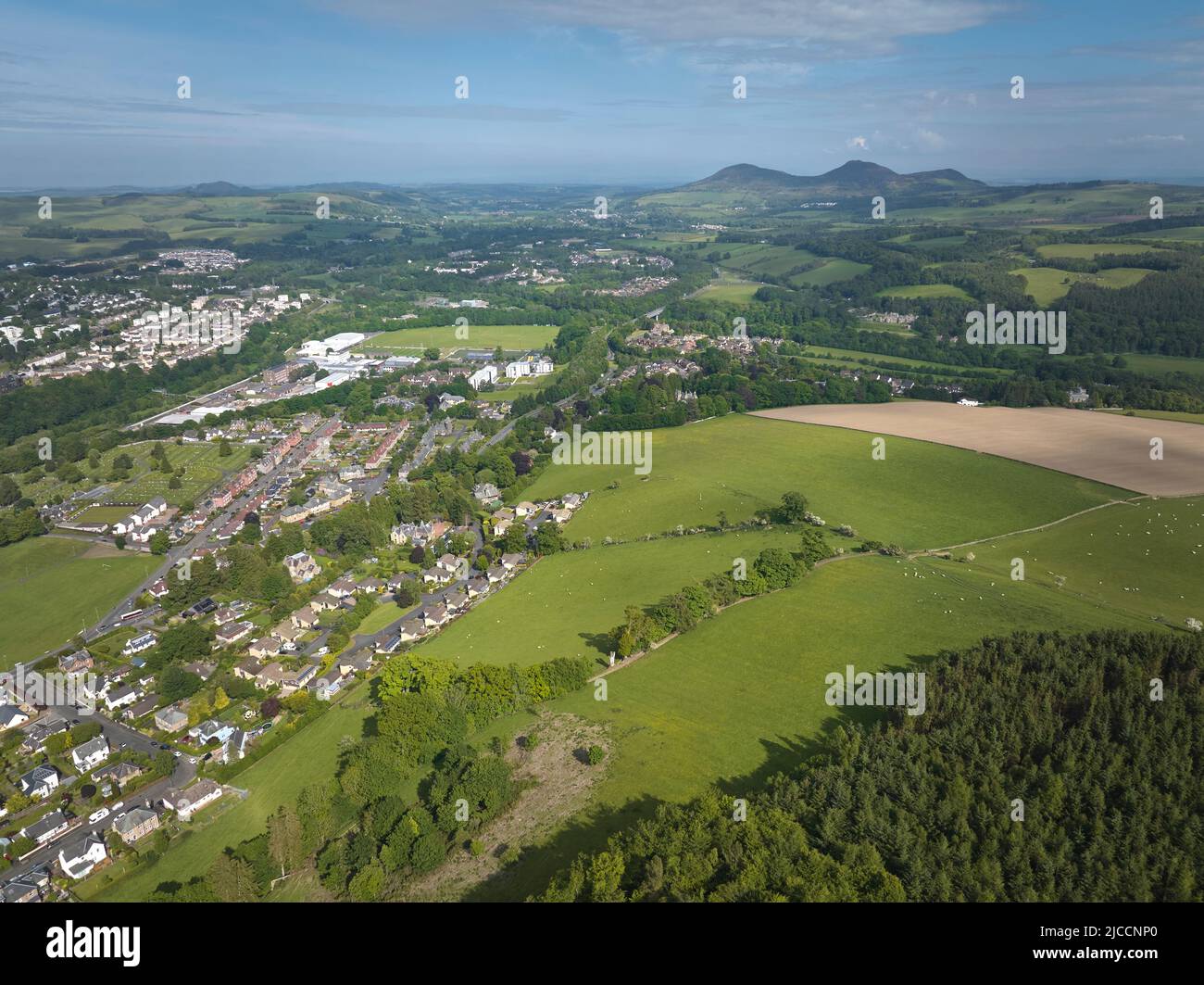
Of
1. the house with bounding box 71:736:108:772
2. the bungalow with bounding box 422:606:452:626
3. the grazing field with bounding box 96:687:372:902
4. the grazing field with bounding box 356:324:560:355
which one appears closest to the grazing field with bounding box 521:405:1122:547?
the bungalow with bounding box 422:606:452:626

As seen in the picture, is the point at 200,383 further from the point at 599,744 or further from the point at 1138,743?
the point at 1138,743

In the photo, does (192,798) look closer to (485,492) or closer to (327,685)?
(327,685)

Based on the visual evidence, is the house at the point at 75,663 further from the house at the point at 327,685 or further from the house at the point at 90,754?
the house at the point at 327,685

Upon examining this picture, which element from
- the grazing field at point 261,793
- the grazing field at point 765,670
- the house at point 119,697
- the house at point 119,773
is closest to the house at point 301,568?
the house at point 119,697

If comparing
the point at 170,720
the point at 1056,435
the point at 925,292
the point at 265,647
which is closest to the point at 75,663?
the point at 170,720

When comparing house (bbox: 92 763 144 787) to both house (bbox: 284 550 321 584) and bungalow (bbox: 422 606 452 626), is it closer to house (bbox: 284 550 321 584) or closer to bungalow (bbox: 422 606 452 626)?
bungalow (bbox: 422 606 452 626)
